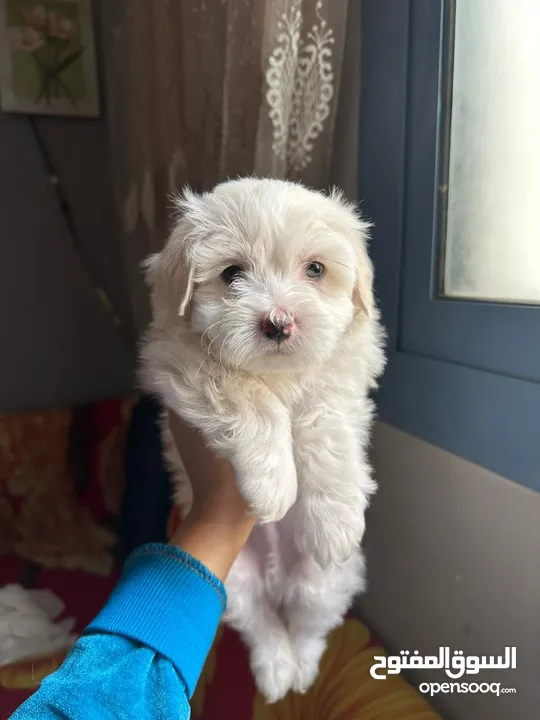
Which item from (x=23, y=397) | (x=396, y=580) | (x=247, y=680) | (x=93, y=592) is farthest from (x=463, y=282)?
(x=23, y=397)

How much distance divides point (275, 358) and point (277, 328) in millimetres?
64

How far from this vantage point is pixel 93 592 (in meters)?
1.93

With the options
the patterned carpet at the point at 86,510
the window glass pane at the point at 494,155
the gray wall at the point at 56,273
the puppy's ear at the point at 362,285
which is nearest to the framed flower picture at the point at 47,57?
the gray wall at the point at 56,273

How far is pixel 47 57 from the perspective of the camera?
7.24ft

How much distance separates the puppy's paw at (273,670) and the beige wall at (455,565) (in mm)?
509

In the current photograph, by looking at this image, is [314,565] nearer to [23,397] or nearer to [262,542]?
[262,542]

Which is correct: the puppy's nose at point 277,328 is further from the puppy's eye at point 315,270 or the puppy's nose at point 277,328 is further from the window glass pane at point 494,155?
Result: the window glass pane at point 494,155

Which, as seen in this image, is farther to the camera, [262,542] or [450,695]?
[450,695]

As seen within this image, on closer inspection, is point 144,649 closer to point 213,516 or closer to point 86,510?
point 213,516

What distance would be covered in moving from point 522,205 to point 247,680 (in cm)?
150

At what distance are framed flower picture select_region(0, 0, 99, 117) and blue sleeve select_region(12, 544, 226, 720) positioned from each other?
2.02 metres

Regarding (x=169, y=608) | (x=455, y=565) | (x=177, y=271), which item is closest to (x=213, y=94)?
(x=177, y=271)

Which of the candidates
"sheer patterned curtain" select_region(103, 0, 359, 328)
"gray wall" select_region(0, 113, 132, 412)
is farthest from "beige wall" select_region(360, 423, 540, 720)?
"gray wall" select_region(0, 113, 132, 412)

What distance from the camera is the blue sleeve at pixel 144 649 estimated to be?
0.78m
